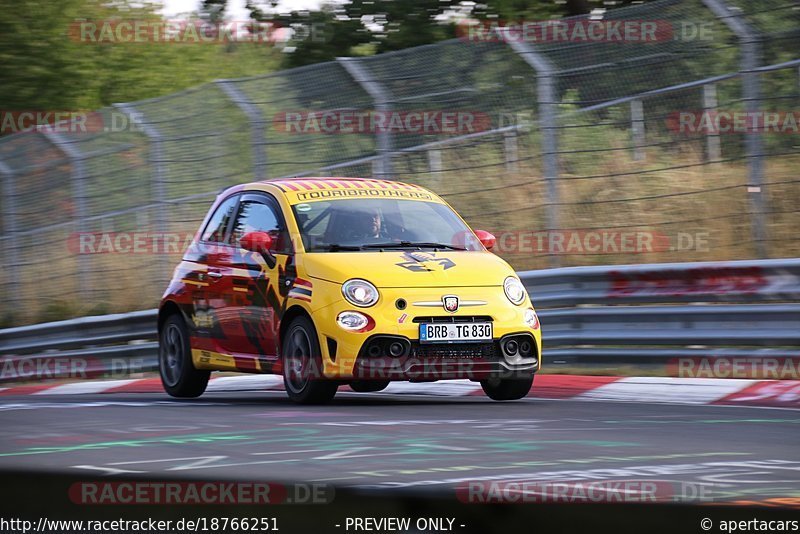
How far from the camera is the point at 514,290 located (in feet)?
30.9

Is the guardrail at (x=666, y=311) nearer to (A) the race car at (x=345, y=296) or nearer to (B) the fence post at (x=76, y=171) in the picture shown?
(A) the race car at (x=345, y=296)

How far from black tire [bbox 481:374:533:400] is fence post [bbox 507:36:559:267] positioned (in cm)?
229

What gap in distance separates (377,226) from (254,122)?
456cm

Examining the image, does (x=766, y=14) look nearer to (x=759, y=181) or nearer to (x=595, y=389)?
(x=759, y=181)

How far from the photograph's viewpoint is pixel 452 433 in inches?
281

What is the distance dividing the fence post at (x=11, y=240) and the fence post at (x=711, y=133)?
10.1m

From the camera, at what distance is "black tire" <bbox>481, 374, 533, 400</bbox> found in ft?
31.6

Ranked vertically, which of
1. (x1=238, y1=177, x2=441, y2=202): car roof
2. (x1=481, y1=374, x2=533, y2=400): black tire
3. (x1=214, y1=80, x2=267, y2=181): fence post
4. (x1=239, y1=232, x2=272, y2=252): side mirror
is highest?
(x1=214, y1=80, x2=267, y2=181): fence post

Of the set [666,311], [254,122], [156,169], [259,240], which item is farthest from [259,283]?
[156,169]

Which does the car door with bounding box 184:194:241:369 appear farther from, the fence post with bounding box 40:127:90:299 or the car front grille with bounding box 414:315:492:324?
the fence post with bounding box 40:127:90:299

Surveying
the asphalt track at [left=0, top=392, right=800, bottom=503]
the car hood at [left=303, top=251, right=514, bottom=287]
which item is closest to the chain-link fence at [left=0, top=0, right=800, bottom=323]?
the car hood at [left=303, top=251, right=514, bottom=287]

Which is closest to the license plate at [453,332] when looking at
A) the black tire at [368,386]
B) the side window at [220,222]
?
the black tire at [368,386]

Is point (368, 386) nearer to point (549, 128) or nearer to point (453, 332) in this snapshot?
point (453, 332)

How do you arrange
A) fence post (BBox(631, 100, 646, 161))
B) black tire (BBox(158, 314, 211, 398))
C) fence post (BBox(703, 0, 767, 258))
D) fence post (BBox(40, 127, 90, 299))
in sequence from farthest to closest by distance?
fence post (BBox(40, 127, 90, 299)) → fence post (BBox(631, 100, 646, 161)) → black tire (BBox(158, 314, 211, 398)) → fence post (BBox(703, 0, 767, 258))
